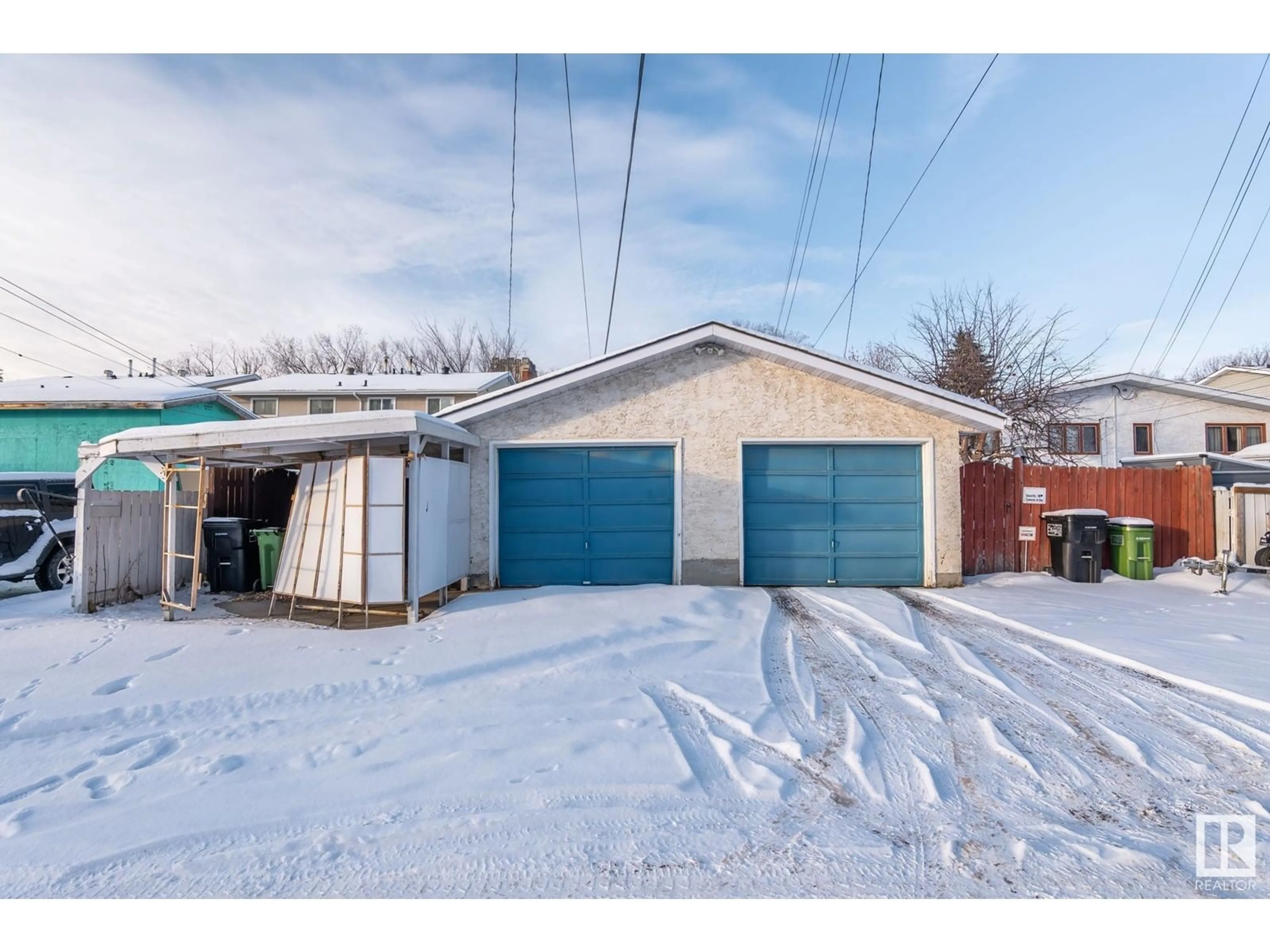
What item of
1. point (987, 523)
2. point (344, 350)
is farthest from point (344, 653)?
point (344, 350)

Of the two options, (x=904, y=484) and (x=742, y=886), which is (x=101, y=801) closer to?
(x=742, y=886)

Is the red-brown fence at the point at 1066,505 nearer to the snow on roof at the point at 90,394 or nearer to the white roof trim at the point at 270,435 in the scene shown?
the white roof trim at the point at 270,435

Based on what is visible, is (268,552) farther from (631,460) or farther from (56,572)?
(631,460)

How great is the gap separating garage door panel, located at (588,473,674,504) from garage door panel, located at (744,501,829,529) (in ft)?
4.10

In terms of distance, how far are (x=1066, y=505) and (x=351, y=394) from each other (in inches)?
890

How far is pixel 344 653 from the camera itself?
18.1ft

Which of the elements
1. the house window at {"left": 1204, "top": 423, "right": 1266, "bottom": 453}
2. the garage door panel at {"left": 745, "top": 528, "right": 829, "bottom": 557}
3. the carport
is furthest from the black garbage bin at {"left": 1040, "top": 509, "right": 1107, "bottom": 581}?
the house window at {"left": 1204, "top": 423, "right": 1266, "bottom": 453}

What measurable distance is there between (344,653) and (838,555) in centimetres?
676

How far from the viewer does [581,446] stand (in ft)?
29.1

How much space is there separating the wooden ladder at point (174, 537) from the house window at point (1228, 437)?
26.6 metres

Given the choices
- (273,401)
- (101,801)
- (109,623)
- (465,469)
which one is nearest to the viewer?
(101,801)

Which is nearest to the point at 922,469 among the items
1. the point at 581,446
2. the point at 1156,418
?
the point at 581,446

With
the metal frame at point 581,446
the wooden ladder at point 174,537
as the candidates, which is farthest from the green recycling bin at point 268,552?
the metal frame at point 581,446

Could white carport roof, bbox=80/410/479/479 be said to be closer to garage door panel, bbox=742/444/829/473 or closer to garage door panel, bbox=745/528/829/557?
garage door panel, bbox=742/444/829/473
